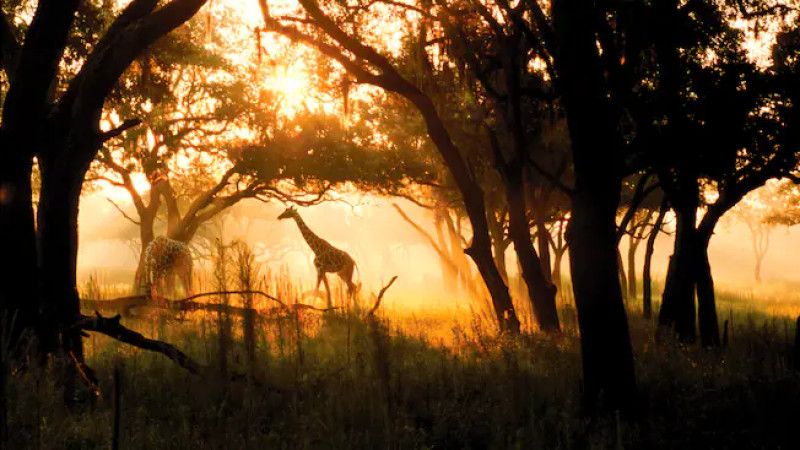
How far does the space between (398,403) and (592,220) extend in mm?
2455

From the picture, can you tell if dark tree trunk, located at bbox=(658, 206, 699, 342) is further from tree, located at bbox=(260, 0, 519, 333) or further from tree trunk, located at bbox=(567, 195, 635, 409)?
tree trunk, located at bbox=(567, 195, 635, 409)

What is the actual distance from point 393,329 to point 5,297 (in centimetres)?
560

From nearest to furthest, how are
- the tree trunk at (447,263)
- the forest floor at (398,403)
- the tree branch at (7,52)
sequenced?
the forest floor at (398,403), the tree branch at (7,52), the tree trunk at (447,263)

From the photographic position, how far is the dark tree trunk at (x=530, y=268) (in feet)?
35.0

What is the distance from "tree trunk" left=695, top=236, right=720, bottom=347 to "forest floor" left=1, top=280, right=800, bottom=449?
1.24 meters

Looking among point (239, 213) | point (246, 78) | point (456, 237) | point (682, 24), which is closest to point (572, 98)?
point (682, 24)

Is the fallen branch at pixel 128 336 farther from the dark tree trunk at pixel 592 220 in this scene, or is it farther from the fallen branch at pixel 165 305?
the fallen branch at pixel 165 305

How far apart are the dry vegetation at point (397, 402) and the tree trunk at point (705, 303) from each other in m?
1.26

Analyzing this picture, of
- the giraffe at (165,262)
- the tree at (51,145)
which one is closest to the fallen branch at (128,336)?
the tree at (51,145)

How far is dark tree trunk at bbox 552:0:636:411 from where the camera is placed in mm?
5887

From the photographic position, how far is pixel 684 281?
10.4 metres

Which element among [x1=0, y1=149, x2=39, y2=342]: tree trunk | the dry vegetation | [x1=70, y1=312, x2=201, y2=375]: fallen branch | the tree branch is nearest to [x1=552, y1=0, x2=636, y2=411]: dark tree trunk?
the dry vegetation

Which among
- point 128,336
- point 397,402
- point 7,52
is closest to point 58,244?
point 128,336

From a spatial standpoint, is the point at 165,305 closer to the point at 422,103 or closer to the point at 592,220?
the point at 422,103
